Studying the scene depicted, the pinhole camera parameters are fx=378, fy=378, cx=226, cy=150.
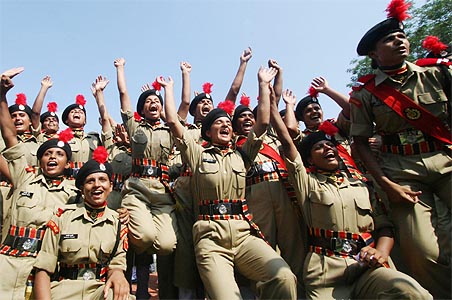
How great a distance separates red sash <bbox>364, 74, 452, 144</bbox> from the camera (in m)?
4.18

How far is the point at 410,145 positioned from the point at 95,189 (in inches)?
149

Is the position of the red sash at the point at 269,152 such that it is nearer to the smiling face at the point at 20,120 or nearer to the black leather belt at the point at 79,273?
the black leather belt at the point at 79,273

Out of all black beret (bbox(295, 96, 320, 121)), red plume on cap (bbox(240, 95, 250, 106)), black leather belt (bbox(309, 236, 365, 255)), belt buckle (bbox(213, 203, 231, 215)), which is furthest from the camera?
red plume on cap (bbox(240, 95, 250, 106))

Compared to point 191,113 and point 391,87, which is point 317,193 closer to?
point 391,87

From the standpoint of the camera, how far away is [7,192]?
5988 mm

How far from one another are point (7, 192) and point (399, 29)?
19.9 feet

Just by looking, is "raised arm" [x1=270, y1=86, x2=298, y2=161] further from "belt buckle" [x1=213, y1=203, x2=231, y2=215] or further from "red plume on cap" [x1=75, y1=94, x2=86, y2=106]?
"red plume on cap" [x1=75, y1=94, x2=86, y2=106]

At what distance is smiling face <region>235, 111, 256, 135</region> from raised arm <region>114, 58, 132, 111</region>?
6.07ft

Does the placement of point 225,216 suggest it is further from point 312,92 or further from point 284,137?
point 312,92

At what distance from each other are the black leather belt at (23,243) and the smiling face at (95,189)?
0.90 metres

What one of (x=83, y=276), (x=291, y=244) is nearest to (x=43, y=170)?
(x=83, y=276)

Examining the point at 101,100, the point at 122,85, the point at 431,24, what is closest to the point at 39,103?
the point at 101,100

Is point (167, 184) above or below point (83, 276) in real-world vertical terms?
above

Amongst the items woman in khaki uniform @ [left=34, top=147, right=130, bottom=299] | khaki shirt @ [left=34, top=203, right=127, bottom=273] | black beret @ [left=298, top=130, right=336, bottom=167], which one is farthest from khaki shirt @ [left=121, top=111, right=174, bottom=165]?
black beret @ [left=298, top=130, right=336, bottom=167]
